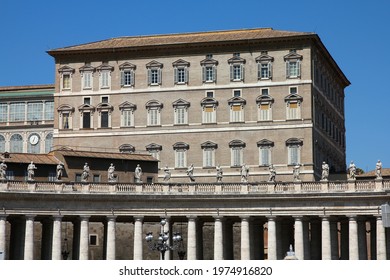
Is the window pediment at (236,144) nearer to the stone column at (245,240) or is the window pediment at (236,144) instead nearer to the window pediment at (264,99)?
the window pediment at (264,99)

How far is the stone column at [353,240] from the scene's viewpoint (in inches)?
3686

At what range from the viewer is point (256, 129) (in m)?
123

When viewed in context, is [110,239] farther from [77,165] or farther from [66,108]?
[66,108]

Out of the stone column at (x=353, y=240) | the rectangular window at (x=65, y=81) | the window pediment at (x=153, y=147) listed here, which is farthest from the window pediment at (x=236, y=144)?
the stone column at (x=353, y=240)

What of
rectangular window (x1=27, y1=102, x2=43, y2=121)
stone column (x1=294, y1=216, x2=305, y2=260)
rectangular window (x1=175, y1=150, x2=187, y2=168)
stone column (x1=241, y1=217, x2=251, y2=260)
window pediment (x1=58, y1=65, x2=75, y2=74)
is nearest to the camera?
stone column (x1=294, y1=216, x2=305, y2=260)

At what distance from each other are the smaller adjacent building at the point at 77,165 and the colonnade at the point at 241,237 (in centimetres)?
674

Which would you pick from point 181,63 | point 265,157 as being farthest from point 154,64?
point 265,157

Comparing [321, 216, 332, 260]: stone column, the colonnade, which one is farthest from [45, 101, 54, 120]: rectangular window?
[321, 216, 332, 260]: stone column

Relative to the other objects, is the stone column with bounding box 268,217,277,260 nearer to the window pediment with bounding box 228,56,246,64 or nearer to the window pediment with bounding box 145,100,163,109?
the window pediment with bounding box 228,56,246,64

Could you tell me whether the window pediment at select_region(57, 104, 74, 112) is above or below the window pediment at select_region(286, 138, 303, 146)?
above

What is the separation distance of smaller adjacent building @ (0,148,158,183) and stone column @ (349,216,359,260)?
2482 centimetres

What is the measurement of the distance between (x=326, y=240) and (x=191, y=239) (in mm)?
13162

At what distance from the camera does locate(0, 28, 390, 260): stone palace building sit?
325ft
